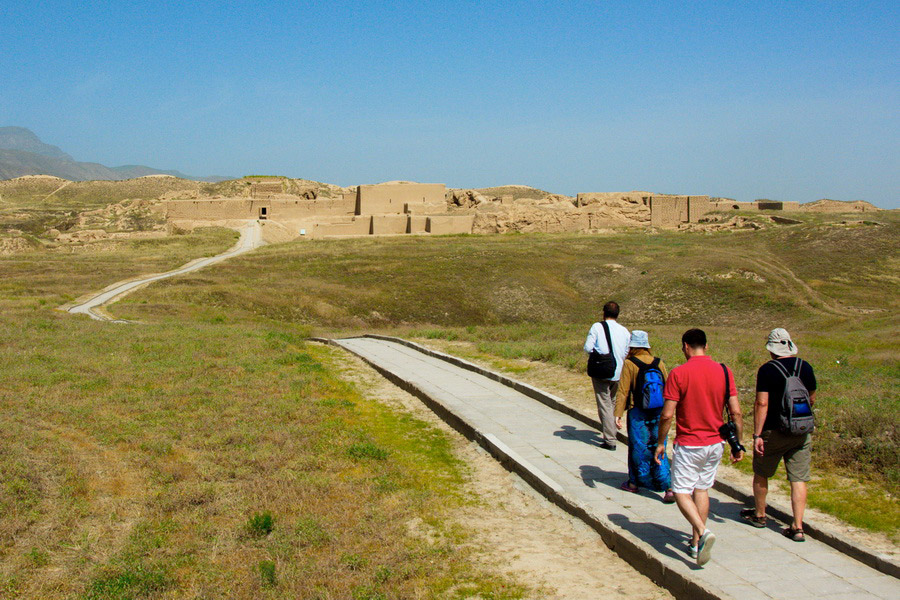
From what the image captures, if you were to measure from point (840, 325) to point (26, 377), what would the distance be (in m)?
28.2

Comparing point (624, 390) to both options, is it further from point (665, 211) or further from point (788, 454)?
point (665, 211)

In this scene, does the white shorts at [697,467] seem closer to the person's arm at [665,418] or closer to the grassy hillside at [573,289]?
the person's arm at [665,418]

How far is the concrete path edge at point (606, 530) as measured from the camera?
Answer: 526 cm

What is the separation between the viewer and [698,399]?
235 inches

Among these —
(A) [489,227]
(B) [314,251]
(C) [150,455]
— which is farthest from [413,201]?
(C) [150,455]

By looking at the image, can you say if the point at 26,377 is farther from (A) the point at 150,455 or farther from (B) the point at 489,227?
(B) the point at 489,227

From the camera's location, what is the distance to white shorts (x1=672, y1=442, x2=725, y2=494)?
589 cm

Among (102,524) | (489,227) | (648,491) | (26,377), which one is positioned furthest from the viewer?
(489,227)

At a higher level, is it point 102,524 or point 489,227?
point 489,227

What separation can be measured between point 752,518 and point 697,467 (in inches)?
46.3

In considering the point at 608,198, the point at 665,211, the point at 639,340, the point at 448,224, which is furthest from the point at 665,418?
the point at 665,211

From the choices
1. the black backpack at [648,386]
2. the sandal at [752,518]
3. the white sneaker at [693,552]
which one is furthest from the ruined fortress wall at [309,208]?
the white sneaker at [693,552]

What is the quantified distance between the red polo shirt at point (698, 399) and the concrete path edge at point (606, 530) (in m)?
0.96

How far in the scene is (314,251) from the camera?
46.8 m
